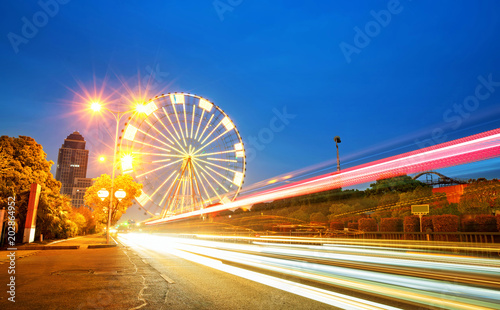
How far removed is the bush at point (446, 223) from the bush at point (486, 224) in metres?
1.23

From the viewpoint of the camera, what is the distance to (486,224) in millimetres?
23531

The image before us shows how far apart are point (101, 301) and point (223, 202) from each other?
121 ft

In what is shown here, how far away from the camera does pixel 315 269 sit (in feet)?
39.6

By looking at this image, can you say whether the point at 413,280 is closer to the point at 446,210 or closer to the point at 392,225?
the point at 392,225

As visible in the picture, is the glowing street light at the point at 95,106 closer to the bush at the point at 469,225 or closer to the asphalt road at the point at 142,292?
the asphalt road at the point at 142,292

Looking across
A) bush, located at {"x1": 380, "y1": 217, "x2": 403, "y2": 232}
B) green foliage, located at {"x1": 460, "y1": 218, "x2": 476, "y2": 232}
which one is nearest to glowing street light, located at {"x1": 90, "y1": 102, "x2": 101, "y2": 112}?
bush, located at {"x1": 380, "y1": 217, "x2": 403, "y2": 232}

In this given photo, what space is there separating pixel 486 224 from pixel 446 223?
2.30 m

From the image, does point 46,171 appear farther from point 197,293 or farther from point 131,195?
point 197,293

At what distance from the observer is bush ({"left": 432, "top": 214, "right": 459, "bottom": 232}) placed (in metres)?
24.3

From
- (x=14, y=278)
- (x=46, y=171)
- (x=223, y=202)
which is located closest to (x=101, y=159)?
(x=46, y=171)

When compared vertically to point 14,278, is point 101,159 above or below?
above

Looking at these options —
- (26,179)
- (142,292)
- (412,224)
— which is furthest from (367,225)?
(26,179)

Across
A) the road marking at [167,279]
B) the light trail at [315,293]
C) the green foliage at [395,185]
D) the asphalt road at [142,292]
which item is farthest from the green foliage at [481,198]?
the road marking at [167,279]

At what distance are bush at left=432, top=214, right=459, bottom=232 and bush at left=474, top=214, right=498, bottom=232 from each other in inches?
48.4
